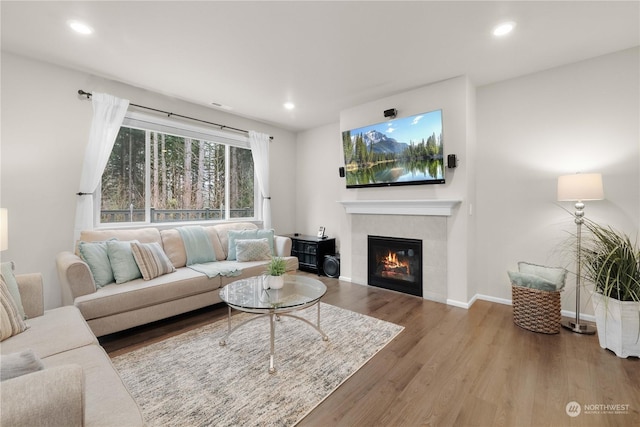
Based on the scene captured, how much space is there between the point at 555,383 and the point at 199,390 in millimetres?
2363

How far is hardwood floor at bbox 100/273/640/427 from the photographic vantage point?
156cm

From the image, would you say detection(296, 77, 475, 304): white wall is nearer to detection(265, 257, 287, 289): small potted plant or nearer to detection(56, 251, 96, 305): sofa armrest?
detection(265, 257, 287, 289): small potted plant

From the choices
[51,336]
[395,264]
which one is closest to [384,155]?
[395,264]

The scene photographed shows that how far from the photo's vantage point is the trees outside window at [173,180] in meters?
3.44

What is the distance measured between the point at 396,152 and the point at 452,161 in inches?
27.9

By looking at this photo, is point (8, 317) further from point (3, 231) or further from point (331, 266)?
point (331, 266)

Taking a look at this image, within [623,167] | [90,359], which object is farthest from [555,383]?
[90,359]

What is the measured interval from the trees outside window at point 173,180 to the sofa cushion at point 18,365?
2.86 metres

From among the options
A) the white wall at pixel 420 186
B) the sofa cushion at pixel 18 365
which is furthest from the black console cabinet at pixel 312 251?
the sofa cushion at pixel 18 365

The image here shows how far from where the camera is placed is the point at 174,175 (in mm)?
3932

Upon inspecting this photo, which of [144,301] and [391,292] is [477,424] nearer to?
[391,292]

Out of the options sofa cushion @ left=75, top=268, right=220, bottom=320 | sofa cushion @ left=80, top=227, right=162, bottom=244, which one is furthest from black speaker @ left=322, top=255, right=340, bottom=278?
sofa cushion @ left=80, top=227, right=162, bottom=244

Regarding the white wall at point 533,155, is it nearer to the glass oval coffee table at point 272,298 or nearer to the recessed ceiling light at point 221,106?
the glass oval coffee table at point 272,298

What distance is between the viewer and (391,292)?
3.73m
